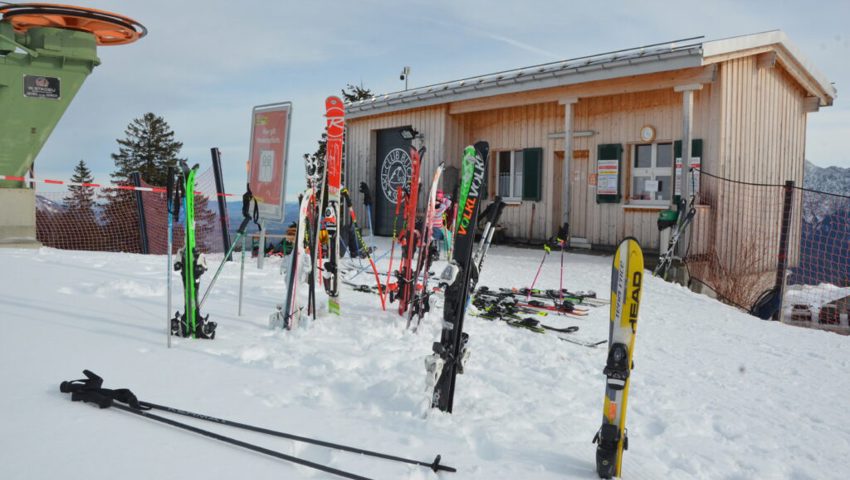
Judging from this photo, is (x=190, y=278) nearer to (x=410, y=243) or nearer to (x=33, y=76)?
(x=410, y=243)

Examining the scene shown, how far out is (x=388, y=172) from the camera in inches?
585

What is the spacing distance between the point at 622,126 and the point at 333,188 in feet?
24.8

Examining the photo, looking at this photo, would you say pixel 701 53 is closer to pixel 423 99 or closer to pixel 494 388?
pixel 423 99

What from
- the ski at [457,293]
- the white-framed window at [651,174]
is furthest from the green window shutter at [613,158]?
the ski at [457,293]

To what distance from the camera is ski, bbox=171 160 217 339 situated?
161 inches

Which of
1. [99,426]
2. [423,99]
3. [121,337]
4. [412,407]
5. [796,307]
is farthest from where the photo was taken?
[423,99]

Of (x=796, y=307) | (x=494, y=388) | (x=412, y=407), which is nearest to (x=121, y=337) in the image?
(x=412, y=407)

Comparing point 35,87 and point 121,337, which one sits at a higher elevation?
point 35,87

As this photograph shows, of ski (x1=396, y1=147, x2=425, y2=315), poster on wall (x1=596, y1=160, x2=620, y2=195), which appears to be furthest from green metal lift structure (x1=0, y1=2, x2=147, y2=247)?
poster on wall (x1=596, y1=160, x2=620, y2=195)

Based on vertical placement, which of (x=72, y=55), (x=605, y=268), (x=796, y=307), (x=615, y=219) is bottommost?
(x=796, y=307)

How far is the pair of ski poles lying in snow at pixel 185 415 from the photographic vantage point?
2.28 m

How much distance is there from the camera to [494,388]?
11.4 ft

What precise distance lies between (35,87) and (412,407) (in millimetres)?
10109

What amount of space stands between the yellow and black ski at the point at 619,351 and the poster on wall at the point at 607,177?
892 centimetres
